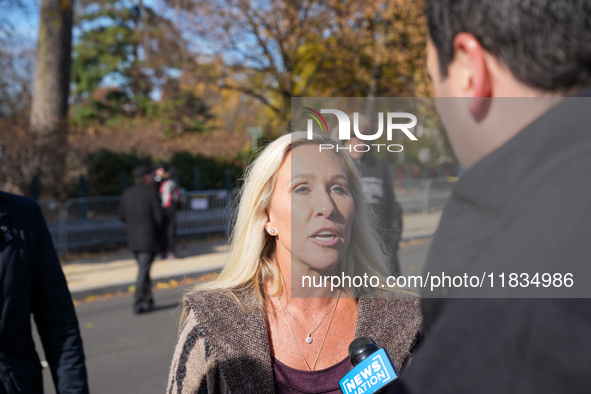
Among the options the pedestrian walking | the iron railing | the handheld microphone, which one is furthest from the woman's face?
the pedestrian walking

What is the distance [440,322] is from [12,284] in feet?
6.53

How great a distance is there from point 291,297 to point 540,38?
1.57m

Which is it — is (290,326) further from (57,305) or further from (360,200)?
(57,305)

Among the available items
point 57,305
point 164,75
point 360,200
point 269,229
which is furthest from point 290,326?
point 164,75

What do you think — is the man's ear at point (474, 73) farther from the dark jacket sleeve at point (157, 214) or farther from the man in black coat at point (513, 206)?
the dark jacket sleeve at point (157, 214)

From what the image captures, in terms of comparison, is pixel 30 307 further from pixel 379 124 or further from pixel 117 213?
pixel 117 213

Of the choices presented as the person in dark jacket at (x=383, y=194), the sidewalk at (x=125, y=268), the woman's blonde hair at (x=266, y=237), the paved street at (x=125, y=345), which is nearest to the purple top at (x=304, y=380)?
the woman's blonde hair at (x=266, y=237)

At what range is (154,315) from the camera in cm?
688

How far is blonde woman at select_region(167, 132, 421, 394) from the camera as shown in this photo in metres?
1.74

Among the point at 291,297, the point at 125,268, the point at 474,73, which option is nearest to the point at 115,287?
the point at 125,268

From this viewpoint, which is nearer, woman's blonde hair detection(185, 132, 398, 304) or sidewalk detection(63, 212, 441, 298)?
woman's blonde hair detection(185, 132, 398, 304)

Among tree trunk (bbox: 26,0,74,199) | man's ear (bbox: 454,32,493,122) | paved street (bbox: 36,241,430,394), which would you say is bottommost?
paved street (bbox: 36,241,430,394)

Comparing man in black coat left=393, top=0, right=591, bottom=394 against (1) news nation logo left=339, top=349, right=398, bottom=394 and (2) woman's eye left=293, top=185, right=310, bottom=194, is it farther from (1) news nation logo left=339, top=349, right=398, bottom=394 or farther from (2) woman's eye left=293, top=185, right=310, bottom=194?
(2) woman's eye left=293, top=185, right=310, bottom=194

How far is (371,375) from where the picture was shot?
1169mm
